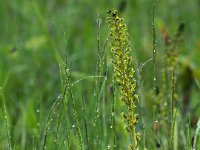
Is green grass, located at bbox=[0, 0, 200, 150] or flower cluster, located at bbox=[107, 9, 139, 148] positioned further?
green grass, located at bbox=[0, 0, 200, 150]

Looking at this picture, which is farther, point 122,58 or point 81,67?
point 81,67

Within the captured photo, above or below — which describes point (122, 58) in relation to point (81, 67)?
below

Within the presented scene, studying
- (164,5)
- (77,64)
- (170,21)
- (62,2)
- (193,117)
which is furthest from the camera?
(62,2)

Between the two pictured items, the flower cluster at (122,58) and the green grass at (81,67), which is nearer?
the flower cluster at (122,58)

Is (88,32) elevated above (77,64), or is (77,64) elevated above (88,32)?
(88,32)

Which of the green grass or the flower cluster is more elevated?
the green grass

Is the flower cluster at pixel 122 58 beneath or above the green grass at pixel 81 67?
beneath

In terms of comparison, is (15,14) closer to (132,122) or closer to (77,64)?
(77,64)

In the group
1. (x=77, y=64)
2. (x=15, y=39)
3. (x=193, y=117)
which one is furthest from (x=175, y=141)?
(x=15, y=39)
